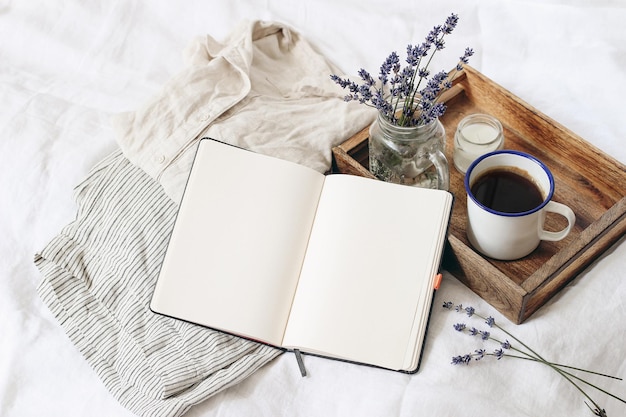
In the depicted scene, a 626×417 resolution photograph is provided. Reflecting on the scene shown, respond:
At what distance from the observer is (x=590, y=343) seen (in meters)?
0.79

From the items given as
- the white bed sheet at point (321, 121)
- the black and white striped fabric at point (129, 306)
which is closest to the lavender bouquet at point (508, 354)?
the white bed sheet at point (321, 121)

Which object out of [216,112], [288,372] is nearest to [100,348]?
[288,372]

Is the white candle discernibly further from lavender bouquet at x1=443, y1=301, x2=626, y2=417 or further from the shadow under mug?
lavender bouquet at x1=443, y1=301, x2=626, y2=417

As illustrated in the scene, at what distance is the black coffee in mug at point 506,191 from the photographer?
2.66 feet

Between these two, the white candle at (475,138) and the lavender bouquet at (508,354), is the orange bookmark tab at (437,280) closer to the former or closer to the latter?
the lavender bouquet at (508,354)

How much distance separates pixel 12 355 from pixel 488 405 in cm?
60

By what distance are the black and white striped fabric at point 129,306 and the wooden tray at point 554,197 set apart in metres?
0.26

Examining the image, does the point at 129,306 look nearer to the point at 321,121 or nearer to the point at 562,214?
the point at 321,121

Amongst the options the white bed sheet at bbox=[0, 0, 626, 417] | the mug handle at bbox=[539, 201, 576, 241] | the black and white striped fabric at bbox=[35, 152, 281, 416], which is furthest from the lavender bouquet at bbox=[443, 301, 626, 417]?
the black and white striped fabric at bbox=[35, 152, 281, 416]

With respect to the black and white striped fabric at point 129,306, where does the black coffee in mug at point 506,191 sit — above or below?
above

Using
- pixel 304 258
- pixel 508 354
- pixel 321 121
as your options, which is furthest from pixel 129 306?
pixel 508 354

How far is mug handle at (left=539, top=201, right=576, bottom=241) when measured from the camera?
0.78 metres

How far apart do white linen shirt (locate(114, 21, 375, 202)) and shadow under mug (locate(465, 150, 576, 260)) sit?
211 mm

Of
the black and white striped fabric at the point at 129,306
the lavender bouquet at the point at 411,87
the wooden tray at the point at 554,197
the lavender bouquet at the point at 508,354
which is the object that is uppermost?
the lavender bouquet at the point at 411,87
